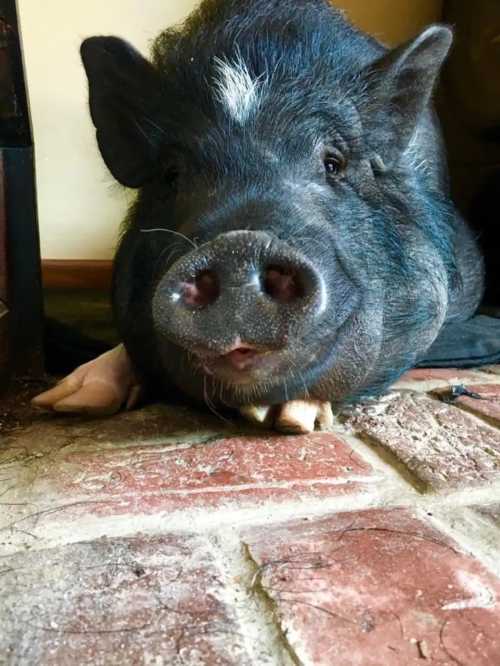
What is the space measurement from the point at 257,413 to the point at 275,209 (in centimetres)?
45

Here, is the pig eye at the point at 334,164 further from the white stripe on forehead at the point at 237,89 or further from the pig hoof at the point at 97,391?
the pig hoof at the point at 97,391

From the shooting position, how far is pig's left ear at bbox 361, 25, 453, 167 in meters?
1.74

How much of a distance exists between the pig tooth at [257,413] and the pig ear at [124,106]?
63 cm

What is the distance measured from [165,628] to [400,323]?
3.53 feet

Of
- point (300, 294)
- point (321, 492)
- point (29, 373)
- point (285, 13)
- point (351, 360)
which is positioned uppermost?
point (285, 13)

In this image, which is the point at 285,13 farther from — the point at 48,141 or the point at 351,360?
the point at 48,141

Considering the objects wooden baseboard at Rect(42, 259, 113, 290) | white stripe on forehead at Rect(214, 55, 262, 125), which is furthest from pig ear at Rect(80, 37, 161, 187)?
wooden baseboard at Rect(42, 259, 113, 290)

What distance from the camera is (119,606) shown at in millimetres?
887

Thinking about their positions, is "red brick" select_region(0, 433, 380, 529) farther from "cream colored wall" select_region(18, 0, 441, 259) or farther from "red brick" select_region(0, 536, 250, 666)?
"cream colored wall" select_region(18, 0, 441, 259)

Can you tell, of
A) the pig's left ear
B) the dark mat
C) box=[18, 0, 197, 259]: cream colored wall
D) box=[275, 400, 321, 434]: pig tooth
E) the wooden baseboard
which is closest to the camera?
box=[275, 400, 321, 434]: pig tooth

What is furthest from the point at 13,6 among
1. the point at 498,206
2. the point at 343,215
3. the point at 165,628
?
the point at 498,206

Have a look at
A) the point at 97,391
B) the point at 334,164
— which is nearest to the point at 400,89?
the point at 334,164

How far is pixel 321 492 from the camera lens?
1247 mm

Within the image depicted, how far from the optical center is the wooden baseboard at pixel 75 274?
347 centimetres
